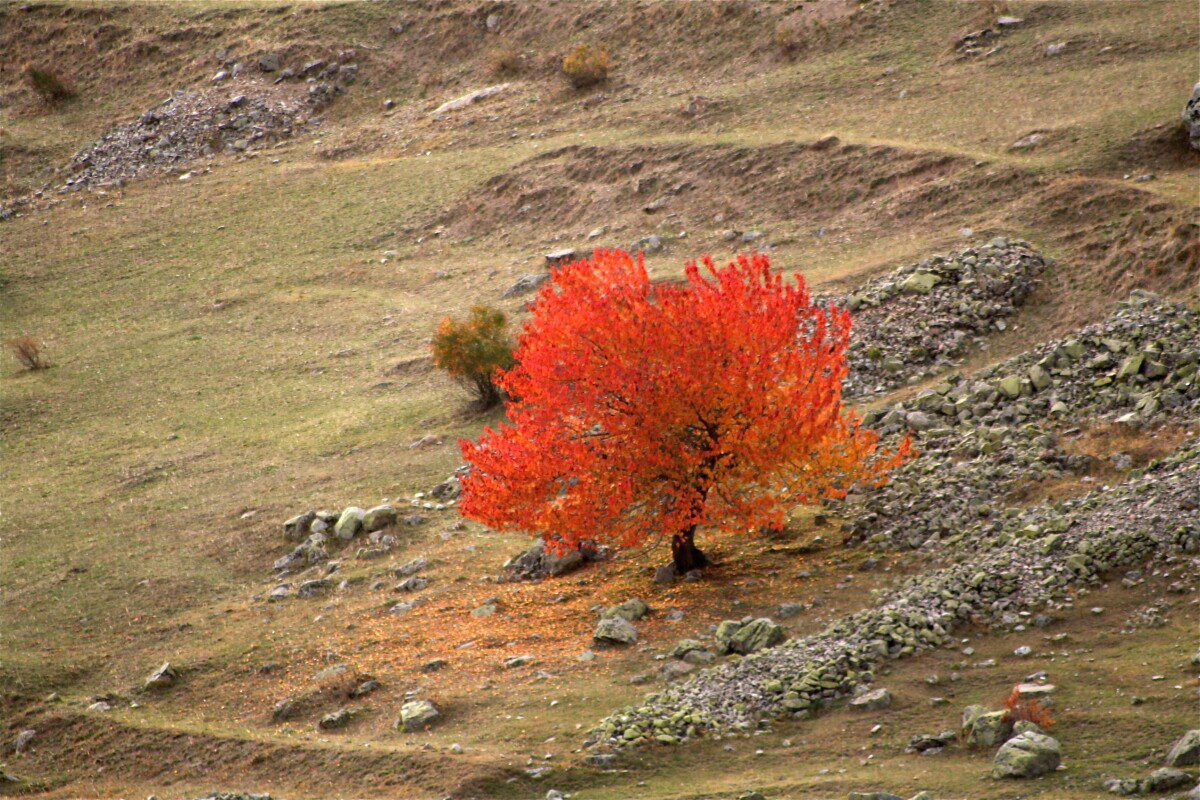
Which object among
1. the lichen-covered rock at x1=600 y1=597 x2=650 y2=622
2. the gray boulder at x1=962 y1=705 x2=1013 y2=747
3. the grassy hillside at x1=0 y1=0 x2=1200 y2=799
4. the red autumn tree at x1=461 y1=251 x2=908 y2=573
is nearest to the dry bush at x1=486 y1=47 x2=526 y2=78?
the grassy hillside at x1=0 y1=0 x2=1200 y2=799

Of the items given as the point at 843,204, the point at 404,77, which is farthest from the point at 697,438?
the point at 404,77

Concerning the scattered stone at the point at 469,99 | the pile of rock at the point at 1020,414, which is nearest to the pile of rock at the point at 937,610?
the pile of rock at the point at 1020,414

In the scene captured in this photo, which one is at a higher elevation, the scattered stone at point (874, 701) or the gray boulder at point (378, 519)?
the scattered stone at point (874, 701)

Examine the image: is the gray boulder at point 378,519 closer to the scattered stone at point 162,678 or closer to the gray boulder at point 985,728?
the scattered stone at point 162,678

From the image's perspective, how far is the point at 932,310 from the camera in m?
26.2

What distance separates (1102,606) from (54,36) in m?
61.5

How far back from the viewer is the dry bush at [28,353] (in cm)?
3772

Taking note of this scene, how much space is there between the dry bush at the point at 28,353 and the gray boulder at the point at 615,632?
2619 centimetres

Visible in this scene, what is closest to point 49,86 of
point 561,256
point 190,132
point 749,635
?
point 190,132

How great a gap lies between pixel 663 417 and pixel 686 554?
2697 mm

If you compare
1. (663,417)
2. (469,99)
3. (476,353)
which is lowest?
(476,353)

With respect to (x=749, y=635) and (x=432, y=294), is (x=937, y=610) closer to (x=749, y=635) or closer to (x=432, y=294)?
(x=749, y=635)

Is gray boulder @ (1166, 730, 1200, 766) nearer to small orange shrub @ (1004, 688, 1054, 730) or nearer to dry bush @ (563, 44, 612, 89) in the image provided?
small orange shrub @ (1004, 688, 1054, 730)

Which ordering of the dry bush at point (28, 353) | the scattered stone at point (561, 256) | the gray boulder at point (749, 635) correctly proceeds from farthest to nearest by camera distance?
the dry bush at point (28, 353)
the scattered stone at point (561, 256)
the gray boulder at point (749, 635)
